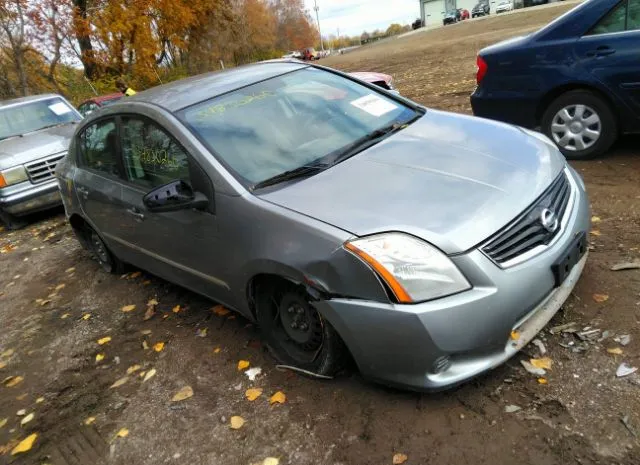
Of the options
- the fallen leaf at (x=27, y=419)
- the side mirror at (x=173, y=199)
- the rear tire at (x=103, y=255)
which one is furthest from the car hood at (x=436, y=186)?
the rear tire at (x=103, y=255)

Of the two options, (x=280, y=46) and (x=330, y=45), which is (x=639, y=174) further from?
(x=330, y=45)

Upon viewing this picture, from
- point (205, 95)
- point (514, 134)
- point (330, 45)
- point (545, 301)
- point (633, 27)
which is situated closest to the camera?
point (545, 301)

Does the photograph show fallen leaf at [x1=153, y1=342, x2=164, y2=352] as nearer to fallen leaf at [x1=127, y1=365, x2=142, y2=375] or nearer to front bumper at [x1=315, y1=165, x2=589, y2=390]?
fallen leaf at [x1=127, y1=365, x2=142, y2=375]

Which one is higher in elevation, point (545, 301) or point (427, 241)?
point (427, 241)

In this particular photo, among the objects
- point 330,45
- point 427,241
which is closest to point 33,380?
point 427,241

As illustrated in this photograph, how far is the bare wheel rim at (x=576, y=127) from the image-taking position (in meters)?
4.86

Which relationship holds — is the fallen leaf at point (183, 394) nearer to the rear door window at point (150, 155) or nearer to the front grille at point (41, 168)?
the rear door window at point (150, 155)

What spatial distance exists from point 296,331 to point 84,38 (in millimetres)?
23329

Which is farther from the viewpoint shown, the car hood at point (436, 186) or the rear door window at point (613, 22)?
the rear door window at point (613, 22)

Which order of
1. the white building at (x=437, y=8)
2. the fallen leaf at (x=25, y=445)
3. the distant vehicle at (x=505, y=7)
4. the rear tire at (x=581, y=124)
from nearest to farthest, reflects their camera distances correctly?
1. the fallen leaf at (x=25, y=445)
2. the rear tire at (x=581, y=124)
3. the distant vehicle at (x=505, y=7)
4. the white building at (x=437, y=8)

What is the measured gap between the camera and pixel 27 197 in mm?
7250

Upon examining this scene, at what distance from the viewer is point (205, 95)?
11.5 feet

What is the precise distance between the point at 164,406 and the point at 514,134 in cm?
271

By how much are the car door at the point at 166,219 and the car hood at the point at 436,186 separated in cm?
56
